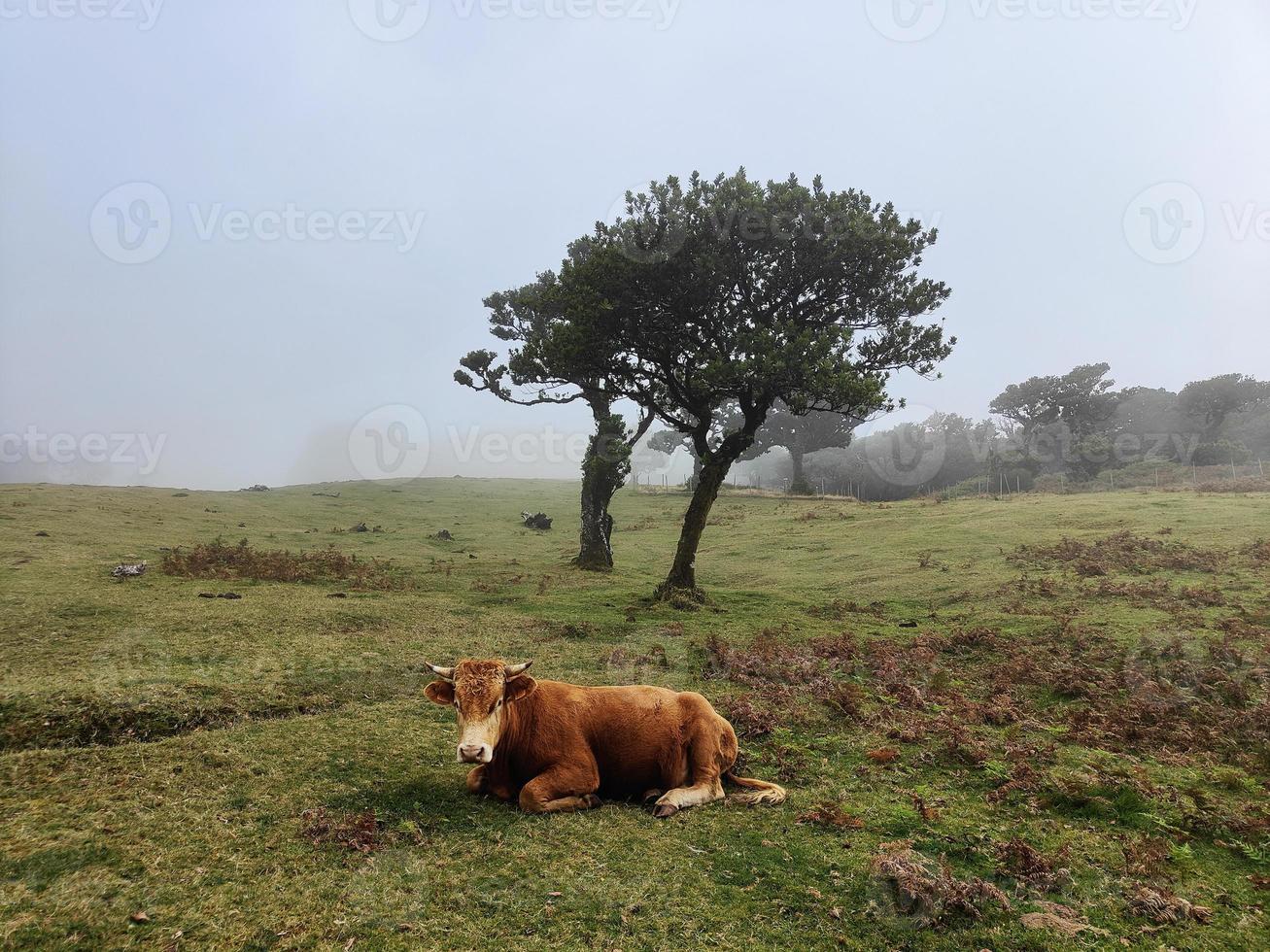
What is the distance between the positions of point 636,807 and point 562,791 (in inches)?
32.4

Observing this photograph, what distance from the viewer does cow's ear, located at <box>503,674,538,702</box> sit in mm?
6602

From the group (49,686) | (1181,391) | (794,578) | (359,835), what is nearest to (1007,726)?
(359,835)

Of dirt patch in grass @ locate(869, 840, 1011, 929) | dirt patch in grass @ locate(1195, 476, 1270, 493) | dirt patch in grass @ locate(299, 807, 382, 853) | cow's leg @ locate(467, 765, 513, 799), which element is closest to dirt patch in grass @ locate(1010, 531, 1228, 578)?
dirt patch in grass @ locate(869, 840, 1011, 929)

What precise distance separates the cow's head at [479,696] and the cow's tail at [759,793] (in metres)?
2.59

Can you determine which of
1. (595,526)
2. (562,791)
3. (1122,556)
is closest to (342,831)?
(562,791)

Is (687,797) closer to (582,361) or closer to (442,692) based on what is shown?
(442,692)

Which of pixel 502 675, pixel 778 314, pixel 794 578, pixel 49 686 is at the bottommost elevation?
pixel 794 578

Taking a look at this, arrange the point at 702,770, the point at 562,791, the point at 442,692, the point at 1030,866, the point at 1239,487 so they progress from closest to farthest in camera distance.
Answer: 1. the point at 1030,866
2. the point at 442,692
3. the point at 562,791
4. the point at 702,770
5. the point at 1239,487

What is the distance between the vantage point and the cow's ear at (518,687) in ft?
21.7

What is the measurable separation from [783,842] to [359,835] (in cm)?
389

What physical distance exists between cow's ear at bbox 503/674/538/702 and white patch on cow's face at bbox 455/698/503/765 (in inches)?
6.6

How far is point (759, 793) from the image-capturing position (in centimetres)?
694

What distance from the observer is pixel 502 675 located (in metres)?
6.48

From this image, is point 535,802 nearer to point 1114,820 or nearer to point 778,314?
point 1114,820
